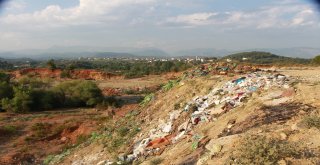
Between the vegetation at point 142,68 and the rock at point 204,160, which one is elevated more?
the rock at point 204,160

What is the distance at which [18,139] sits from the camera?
17062mm

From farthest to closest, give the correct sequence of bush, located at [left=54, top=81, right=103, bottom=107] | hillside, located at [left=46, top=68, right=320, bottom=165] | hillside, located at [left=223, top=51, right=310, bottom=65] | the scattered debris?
1. hillside, located at [left=223, top=51, right=310, bottom=65]
2. bush, located at [left=54, top=81, right=103, bottom=107]
3. the scattered debris
4. hillside, located at [left=46, top=68, right=320, bottom=165]

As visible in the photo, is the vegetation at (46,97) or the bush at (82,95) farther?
the bush at (82,95)

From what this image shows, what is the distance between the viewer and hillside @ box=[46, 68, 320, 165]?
203 inches

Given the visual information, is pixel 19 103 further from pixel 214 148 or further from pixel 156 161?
pixel 214 148

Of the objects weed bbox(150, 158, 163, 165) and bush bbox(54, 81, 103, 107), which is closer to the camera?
weed bbox(150, 158, 163, 165)

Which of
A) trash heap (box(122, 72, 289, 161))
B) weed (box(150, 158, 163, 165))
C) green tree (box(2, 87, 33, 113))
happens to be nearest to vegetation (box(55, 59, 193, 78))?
green tree (box(2, 87, 33, 113))

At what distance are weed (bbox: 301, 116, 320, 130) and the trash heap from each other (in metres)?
2.02

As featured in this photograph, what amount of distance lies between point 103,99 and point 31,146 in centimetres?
1187

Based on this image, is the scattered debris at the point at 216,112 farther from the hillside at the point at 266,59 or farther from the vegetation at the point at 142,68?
the vegetation at the point at 142,68

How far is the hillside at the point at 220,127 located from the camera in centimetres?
514

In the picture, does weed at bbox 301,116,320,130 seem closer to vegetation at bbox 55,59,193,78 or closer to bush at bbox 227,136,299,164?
bush at bbox 227,136,299,164

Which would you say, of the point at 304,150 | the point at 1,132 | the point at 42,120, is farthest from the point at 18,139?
the point at 304,150

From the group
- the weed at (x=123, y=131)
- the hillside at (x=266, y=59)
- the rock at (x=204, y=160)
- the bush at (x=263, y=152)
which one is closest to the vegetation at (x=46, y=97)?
the weed at (x=123, y=131)
